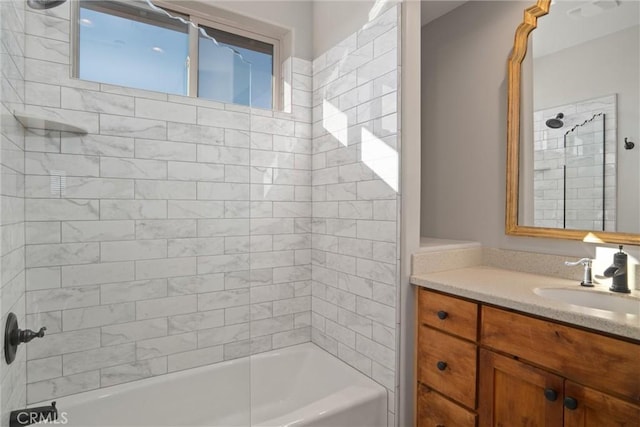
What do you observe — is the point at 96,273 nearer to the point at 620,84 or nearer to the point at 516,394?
the point at 516,394

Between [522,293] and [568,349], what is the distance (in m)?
0.27

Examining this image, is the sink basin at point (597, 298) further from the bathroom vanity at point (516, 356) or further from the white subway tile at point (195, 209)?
the white subway tile at point (195, 209)

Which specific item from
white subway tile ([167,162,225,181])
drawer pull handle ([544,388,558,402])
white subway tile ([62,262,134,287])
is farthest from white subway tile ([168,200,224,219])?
drawer pull handle ([544,388,558,402])

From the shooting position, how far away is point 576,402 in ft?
3.81

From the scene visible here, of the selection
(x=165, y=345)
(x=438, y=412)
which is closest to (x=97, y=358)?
(x=165, y=345)

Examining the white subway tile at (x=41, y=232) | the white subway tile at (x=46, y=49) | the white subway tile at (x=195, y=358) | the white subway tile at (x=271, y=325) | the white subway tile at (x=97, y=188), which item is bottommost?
the white subway tile at (x=195, y=358)

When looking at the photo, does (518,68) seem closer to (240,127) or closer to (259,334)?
(240,127)

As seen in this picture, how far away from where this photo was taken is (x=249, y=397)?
2.04 m

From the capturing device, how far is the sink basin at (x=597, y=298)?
1.38 meters

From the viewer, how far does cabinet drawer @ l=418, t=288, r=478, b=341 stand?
1491 mm

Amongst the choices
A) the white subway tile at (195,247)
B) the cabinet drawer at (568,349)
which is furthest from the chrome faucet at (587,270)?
the white subway tile at (195,247)

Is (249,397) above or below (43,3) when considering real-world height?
below

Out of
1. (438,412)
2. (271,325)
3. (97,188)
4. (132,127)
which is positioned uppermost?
(132,127)

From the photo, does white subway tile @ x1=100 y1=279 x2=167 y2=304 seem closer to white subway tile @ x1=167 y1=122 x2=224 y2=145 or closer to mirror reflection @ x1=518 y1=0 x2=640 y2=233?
white subway tile @ x1=167 y1=122 x2=224 y2=145
